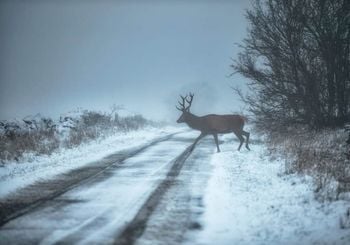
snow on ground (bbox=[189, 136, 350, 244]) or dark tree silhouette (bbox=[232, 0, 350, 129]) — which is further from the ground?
dark tree silhouette (bbox=[232, 0, 350, 129])

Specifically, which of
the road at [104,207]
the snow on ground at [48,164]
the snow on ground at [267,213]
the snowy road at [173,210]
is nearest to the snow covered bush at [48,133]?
the snow on ground at [48,164]

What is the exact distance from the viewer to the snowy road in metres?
6.70

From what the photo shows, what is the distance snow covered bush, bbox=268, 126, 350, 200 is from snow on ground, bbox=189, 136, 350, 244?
37 centimetres

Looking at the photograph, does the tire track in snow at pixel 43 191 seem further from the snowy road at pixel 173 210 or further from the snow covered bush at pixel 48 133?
the snow covered bush at pixel 48 133

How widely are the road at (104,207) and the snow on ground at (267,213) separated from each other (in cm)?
52

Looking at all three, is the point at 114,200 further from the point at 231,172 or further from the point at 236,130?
the point at 236,130

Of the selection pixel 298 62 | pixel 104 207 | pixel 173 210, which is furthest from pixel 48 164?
pixel 298 62

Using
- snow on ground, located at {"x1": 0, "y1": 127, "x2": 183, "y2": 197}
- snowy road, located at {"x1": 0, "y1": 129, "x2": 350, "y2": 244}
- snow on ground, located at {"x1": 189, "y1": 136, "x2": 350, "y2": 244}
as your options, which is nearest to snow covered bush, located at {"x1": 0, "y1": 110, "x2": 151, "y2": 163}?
snow on ground, located at {"x1": 0, "y1": 127, "x2": 183, "y2": 197}

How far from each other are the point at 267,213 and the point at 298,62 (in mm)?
12753

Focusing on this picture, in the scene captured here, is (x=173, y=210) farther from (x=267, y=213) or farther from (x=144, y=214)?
(x=267, y=213)

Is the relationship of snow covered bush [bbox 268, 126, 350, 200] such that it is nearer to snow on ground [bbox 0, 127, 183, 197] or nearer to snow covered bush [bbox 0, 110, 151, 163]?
snow on ground [bbox 0, 127, 183, 197]

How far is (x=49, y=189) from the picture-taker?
10.2m

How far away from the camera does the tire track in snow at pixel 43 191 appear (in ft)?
26.5

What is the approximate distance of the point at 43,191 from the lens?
9.92 m
